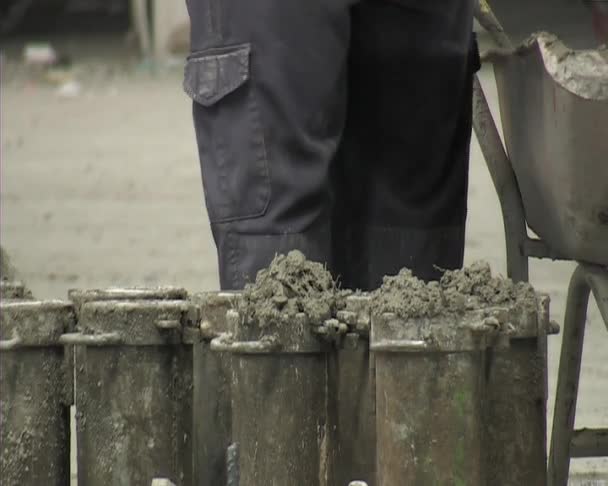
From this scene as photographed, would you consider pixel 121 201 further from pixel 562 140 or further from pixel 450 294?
pixel 450 294

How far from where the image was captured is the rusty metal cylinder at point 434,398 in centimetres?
215

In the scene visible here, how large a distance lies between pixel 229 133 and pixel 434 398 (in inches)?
30.1

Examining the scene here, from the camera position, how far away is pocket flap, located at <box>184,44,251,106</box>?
2.68 m

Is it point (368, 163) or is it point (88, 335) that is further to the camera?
point (368, 163)

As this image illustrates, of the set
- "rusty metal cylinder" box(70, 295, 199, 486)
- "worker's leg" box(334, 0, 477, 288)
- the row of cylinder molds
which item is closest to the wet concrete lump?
the row of cylinder molds

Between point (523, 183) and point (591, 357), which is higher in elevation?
point (523, 183)

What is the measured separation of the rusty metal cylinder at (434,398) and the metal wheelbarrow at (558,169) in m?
0.43

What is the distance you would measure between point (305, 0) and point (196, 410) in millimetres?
719

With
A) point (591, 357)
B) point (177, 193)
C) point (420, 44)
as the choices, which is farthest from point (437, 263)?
point (177, 193)

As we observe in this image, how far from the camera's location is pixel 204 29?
2.75 meters

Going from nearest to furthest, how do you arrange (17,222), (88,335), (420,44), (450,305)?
1. (450,305)
2. (88,335)
3. (420,44)
4. (17,222)

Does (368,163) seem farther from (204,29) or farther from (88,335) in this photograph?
(88,335)

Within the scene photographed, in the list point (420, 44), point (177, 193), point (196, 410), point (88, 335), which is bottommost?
point (177, 193)

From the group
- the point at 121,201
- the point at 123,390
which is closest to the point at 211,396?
the point at 123,390
